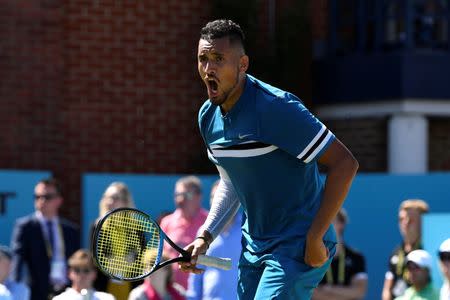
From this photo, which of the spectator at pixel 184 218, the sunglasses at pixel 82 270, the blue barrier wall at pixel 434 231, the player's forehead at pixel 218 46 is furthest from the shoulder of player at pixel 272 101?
the spectator at pixel 184 218

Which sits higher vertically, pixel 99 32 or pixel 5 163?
pixel 99 32

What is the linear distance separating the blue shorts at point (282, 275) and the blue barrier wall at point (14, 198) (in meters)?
5.99

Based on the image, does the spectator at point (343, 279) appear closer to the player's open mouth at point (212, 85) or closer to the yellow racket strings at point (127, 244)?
the yellow racket strings at point (127, 244)

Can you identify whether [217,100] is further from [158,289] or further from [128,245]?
[158,289]

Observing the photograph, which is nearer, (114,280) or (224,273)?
(224,273)

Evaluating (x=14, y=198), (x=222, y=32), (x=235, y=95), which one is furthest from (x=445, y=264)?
(x=14, y=198)

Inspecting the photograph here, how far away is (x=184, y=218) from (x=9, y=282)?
5.04 ft

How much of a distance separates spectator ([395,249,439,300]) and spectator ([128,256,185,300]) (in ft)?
5.87

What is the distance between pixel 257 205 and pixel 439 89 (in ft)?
29.0

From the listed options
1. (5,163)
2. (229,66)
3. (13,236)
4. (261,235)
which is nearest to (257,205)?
(261,235)

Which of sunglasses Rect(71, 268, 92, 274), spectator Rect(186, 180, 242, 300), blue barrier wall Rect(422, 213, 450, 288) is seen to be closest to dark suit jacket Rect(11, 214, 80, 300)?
sunglasses Rect(71, 268, 92, 274)

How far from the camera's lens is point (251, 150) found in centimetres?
546

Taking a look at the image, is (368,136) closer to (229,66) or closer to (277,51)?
(277,51)

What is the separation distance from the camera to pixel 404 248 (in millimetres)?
9875
